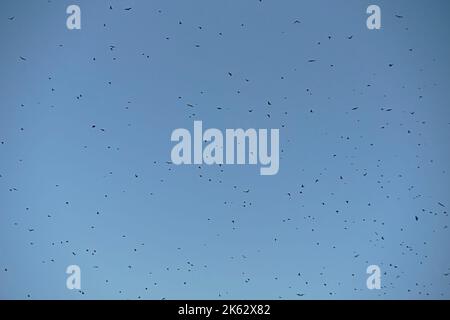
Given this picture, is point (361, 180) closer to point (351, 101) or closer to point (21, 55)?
point (351, 101)

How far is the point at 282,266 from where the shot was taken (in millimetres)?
1646

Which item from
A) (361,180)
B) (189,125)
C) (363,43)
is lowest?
(361,180)

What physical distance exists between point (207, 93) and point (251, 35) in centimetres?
22

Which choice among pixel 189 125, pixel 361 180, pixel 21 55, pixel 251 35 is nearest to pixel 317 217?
pixel 361 180

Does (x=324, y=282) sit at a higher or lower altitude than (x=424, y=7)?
lower

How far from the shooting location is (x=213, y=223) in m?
1.65

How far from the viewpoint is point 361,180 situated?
1.65 metres

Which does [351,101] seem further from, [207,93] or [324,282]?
[324,282]

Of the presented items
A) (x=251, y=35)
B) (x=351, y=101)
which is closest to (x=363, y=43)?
(x=351, y=101)

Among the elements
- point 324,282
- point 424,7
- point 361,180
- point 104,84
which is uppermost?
point 424,7

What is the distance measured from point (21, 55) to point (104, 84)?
0.27 meters

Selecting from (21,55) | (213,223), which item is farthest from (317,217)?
(21,55)

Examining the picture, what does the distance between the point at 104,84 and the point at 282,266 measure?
2.52ft

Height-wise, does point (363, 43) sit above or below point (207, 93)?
above
